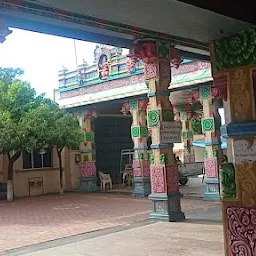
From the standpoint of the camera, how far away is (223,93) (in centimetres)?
297

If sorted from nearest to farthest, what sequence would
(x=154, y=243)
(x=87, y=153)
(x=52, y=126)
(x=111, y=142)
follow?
(x=154, y=243) < (x=52, y=126) < (x=87, y=153) < (x=111, y=142)

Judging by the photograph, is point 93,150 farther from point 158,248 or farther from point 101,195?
point 158,248

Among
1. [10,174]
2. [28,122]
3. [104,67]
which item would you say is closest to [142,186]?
[28,122]

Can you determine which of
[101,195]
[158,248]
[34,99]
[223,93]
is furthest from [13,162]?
[223,93]

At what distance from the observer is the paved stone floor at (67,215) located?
7711 millimetres

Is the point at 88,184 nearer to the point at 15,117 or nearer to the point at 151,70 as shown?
the point at 15,117

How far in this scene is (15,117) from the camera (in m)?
13.0

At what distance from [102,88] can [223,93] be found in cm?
1153

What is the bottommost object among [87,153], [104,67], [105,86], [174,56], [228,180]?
[228,180]

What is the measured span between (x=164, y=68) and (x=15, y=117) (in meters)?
6.41

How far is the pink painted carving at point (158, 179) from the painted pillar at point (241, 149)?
17.5 ft

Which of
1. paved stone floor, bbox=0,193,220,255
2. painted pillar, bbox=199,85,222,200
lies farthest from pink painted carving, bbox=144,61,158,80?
painted pillar, bbox=199,85,222,200

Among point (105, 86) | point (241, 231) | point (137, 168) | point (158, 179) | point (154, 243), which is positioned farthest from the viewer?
point (105, 86)

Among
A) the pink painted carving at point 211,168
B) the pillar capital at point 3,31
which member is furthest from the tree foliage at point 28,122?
the pillar capital at point 3,31
